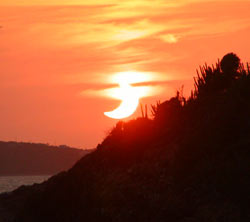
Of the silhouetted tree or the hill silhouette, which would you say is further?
the silhouetted tree

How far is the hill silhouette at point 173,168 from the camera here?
122 ft

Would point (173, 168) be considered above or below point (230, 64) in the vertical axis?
below

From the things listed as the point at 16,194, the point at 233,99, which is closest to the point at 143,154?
the point at 233,99

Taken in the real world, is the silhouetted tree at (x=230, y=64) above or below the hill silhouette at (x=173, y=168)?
above

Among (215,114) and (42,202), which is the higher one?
(215,114)

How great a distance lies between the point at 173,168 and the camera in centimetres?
4066

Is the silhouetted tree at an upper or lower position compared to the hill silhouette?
upper

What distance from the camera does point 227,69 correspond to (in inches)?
1917

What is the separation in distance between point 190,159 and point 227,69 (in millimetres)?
9415

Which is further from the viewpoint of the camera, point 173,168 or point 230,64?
point 230,64

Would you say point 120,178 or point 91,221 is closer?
point 91,221

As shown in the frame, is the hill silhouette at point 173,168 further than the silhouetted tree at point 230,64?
No

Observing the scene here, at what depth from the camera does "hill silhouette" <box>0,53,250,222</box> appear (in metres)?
37.1

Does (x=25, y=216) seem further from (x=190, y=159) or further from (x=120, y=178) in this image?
(x=190, y=159)
